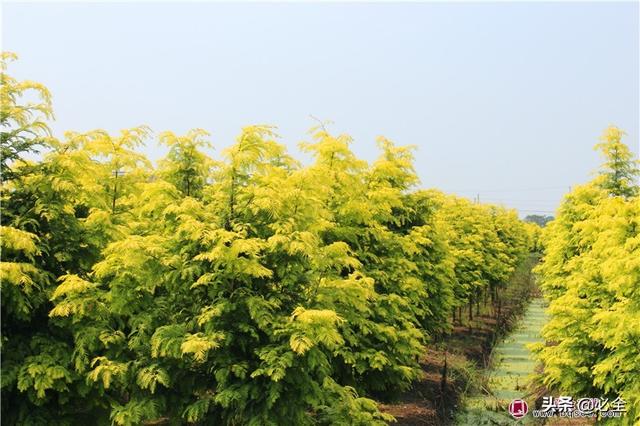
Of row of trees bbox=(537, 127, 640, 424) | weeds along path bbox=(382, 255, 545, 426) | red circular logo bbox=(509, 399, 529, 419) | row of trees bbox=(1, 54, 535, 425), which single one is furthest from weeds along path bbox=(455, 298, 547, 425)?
row of trees bbox=(1, 54, 535, 425)

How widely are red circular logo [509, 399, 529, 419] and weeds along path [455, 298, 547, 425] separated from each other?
179 mm

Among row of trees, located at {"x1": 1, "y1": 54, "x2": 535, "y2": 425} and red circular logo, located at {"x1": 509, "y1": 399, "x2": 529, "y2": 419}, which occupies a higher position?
row of trees, located at {"x1": 1, "y1": 54, "x2": 535, "y2": 425}

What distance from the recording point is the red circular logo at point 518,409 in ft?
55.3

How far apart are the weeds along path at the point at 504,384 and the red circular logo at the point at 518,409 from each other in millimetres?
179

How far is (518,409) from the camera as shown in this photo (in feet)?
55.7

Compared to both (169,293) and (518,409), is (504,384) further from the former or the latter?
(169,293)

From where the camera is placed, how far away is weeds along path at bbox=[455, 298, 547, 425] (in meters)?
17.3

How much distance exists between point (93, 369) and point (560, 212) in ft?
66.3

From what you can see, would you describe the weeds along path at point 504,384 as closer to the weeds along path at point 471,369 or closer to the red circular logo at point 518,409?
the weeds along path at point 471,369

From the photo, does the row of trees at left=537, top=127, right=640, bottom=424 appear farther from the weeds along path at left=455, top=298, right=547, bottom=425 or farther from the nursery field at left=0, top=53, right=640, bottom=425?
the weeds along path at left=455, top=298, right=547, bottom=425

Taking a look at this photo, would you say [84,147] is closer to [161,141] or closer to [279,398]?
[161,141]

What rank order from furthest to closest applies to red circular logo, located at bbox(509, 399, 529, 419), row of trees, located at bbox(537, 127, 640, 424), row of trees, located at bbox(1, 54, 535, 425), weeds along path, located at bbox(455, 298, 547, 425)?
1. weeds along path, located at bbox(455, 298, 547, 425)
2. red circular logo, located at bbox(509, 399, 529, 419)
3. row of trees, located at bbox(537, 127, 640, 424)
4. row of trees, located at bbox(1, 54, 535, 425)

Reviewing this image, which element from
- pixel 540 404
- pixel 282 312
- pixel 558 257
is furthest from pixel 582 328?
pixel 558 257

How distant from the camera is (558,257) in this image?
72.9 feet
